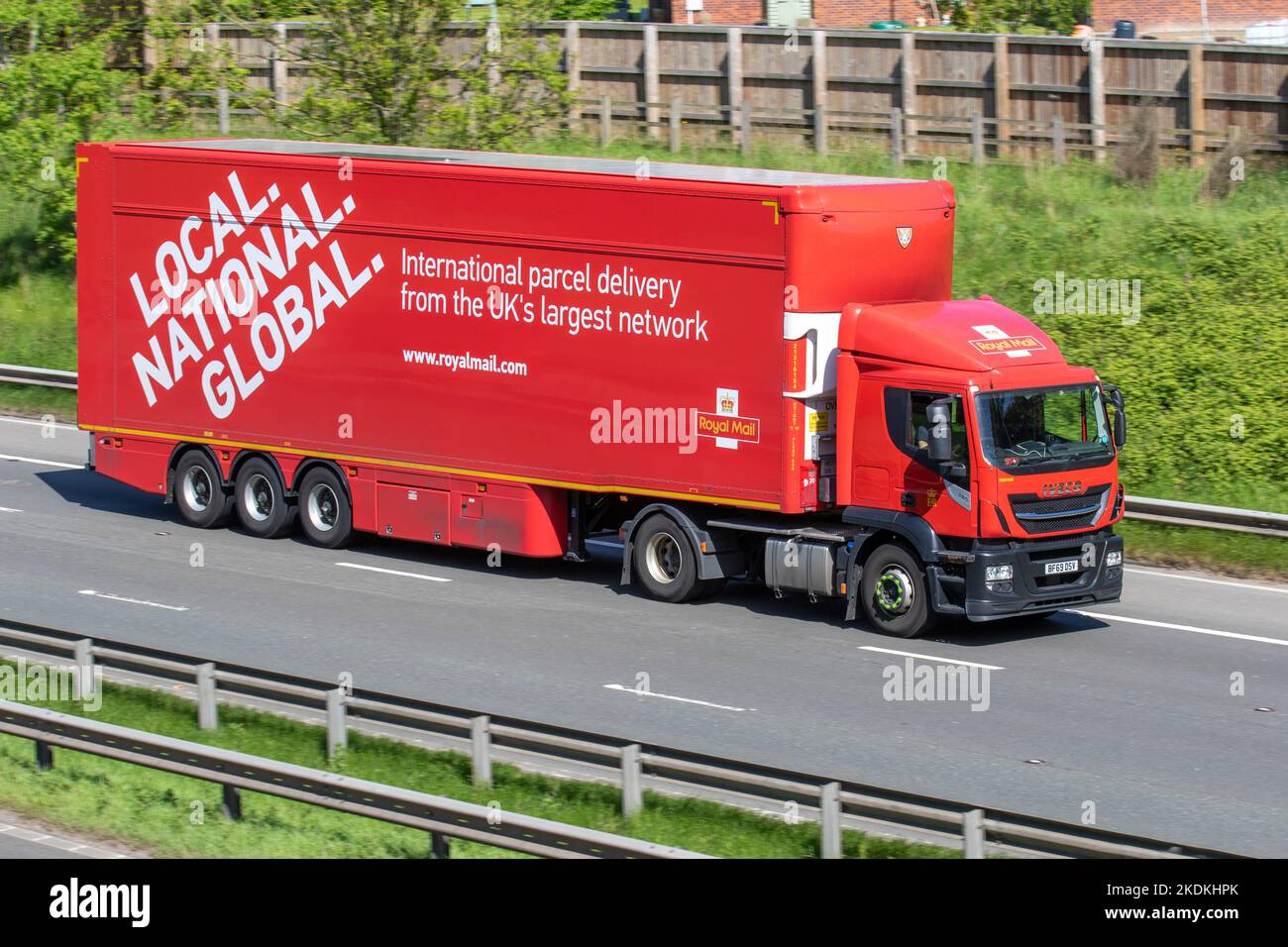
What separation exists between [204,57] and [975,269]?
1458 cm

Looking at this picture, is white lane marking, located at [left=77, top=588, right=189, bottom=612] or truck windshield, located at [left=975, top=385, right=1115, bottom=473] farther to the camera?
white lane marking, located at [left=77, top=588, right=189, bottom=612]

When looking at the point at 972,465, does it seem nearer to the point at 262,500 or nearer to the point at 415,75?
the point at 262,500

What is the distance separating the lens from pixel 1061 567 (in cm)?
1719

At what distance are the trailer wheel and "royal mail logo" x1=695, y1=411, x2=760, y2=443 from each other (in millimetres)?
1102

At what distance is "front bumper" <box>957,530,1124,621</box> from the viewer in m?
16.8

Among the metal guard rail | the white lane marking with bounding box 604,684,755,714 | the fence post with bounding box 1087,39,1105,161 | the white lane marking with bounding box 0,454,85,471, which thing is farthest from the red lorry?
the fence post with bounding box 1087,39,1105,161

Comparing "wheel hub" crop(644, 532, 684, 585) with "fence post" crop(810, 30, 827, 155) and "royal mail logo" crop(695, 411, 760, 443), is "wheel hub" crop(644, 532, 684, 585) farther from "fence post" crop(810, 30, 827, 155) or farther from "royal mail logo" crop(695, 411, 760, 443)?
"fence post" crop(810, 30, 827, 155)

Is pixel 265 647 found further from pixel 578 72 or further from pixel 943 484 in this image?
pixel 578 72

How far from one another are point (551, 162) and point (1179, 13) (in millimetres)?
33460

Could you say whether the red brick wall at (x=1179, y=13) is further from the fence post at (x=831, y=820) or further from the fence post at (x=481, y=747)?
the fence post at (x=831, y=820)

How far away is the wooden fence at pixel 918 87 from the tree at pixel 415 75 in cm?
105

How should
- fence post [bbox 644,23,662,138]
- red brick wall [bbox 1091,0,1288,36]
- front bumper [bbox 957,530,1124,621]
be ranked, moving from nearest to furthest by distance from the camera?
front bumper [bbox 957,530,1124,621]
fence post [bbox 644,23,662,138]
red brick wall [bbox 1091,0,1288,36]

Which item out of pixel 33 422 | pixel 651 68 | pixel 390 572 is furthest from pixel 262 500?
pixel 651 68

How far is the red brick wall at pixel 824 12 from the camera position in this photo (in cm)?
5056
